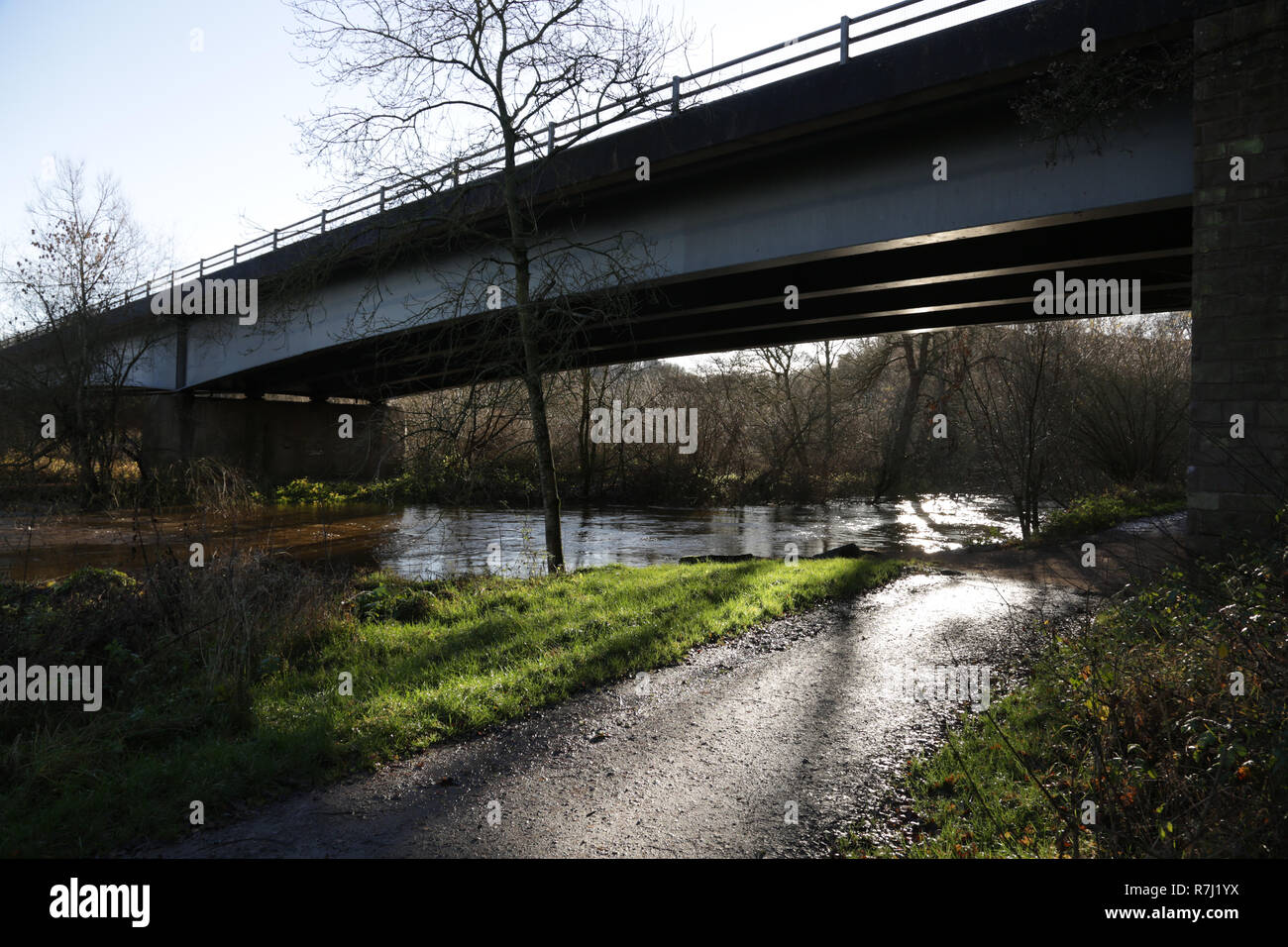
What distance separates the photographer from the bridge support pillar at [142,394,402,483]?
29.7 m

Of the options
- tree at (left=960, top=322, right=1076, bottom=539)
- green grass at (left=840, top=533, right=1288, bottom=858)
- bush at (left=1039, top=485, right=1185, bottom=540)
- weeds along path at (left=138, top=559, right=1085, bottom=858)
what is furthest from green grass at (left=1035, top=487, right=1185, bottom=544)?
green grass at (left=840, top=533, right=1288, bottom=858)

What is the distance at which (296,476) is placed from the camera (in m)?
32.8

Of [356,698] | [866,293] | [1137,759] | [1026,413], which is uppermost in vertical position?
[866,293]

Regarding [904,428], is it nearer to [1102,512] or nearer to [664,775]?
[1102,512]

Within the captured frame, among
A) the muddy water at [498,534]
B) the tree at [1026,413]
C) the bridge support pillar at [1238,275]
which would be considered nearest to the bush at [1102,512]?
the tree at [1026,413]

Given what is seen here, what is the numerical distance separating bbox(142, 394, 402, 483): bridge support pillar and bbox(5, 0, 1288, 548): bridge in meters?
15.6

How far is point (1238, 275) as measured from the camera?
8.25 metres

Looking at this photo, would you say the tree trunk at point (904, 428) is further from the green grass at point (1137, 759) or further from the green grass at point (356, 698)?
the green grass at point (1137, 759)

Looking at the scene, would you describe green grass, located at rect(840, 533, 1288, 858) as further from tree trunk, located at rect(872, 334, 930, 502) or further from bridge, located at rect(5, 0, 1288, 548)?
tree trunk, located at rect(872, 334, 930, 502)

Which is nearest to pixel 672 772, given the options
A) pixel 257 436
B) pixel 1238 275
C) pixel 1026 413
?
pixel 1238 275

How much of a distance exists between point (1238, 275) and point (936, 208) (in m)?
4.60

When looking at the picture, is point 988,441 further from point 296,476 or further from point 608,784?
point 296,476

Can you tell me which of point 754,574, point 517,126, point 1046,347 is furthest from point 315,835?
point 1046,347

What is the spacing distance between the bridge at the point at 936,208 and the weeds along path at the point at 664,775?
450 cm
